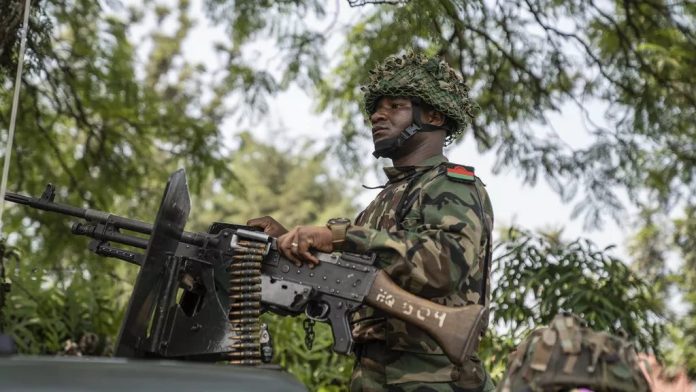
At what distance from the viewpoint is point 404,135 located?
15.0 ft

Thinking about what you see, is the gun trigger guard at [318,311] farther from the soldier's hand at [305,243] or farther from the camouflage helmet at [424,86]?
the camouflage helmet at [424,86]

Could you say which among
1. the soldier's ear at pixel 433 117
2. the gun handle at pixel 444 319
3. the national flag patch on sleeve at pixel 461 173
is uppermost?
the soldier's ear at pixel 433 117

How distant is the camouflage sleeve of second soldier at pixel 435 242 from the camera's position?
4.06 meters

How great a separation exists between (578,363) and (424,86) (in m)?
1.88

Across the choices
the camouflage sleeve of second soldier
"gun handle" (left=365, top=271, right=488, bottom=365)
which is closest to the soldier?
the camouflage sleeve of second soldier

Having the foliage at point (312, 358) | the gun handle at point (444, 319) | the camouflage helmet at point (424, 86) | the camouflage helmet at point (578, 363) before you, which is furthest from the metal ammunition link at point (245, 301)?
the foliage at point (312, 358)

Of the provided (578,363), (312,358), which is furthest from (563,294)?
(578,363)

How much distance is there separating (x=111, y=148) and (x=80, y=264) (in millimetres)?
1448

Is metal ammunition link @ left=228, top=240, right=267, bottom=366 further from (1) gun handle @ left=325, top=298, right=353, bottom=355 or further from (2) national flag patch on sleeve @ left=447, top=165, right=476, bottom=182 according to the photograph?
(2) national flag patch on sleeve @ left=447, top=165, right=476, bottom=182

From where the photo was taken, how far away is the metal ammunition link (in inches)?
168

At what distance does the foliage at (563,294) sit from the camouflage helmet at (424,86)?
288cm

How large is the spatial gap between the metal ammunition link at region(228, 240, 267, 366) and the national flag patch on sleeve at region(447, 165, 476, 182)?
81cm

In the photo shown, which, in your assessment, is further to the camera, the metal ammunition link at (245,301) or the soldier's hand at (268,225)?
the soldier's hand at (268,225)

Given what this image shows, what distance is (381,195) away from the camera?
4617mm
